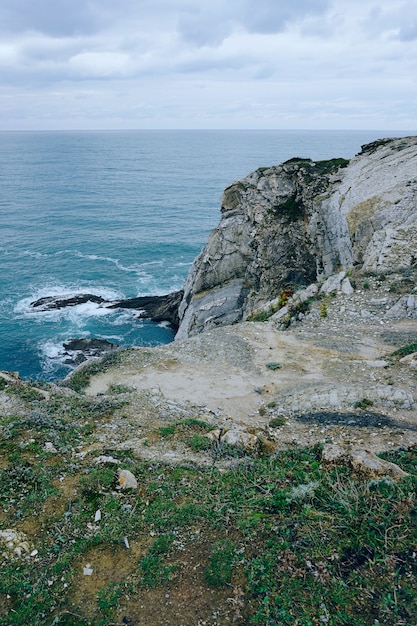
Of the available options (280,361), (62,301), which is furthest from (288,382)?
(62,301)

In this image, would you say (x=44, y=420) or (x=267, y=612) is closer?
(x=267, y=612)

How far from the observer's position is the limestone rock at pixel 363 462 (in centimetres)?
1054

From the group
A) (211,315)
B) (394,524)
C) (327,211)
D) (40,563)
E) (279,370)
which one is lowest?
(211,315)

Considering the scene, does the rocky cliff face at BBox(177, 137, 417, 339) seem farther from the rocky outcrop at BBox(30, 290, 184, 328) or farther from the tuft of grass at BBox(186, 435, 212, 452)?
the tuft of grass at BBox(186, 435, 212, 452)

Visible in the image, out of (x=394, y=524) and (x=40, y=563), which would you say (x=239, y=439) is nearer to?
(x=394, y=524)

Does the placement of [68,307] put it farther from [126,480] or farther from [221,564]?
[221,564]

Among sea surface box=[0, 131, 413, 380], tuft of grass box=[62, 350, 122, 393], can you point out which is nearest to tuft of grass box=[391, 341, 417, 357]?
tuft of grass box=[62, 350, 122, 393]

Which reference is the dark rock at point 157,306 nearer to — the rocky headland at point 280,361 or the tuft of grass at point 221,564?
the rocky headland at point 280,361

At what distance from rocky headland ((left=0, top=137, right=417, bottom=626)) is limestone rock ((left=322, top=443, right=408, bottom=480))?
4 centimetres

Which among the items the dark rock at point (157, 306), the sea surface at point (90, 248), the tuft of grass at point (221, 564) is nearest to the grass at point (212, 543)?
the tuft of grass at point (221, 564)

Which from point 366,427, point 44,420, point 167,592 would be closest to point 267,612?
point 167,592

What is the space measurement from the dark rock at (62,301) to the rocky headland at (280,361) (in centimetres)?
1068

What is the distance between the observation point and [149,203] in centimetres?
9712

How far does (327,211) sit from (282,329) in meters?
15.4
